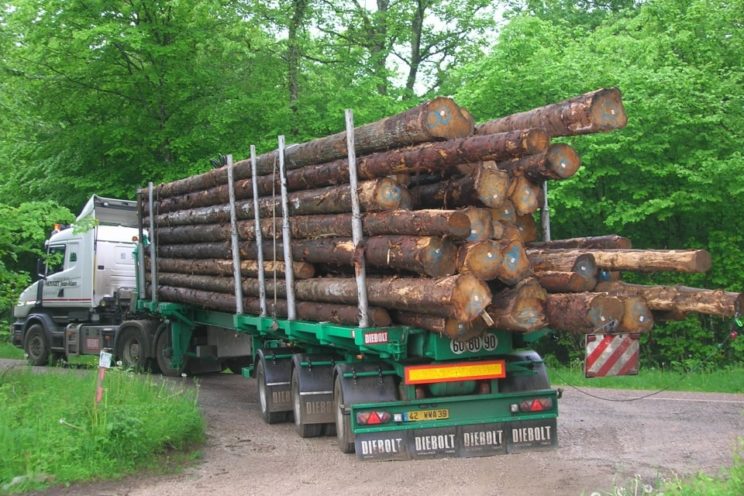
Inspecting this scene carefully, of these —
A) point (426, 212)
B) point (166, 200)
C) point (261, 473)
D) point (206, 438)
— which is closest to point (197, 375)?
point (166, 200)

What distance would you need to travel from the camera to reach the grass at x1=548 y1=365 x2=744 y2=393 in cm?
1445

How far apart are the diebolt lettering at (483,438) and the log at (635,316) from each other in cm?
178

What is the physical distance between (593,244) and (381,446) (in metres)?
3.08

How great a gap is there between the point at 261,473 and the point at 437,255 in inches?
110

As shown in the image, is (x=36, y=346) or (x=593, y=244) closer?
(x=593, y=244)

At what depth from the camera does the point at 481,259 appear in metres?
7.78

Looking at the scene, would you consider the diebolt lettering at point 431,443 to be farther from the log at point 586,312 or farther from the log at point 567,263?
the log at point 567,263

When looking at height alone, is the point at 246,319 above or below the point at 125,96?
below

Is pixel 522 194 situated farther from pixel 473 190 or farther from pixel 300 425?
pixel 300 425

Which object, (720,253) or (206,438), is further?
(720,253)

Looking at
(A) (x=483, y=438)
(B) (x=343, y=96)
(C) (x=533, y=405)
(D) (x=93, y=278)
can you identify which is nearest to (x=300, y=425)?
(A) (x=483, y=438)

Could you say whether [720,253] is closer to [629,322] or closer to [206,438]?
[629,322]

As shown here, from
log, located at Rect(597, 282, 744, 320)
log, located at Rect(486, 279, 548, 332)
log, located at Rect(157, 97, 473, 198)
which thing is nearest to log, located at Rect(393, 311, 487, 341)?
log, located at Rect(486, 279, 548, 332)

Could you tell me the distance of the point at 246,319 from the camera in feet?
38.3
